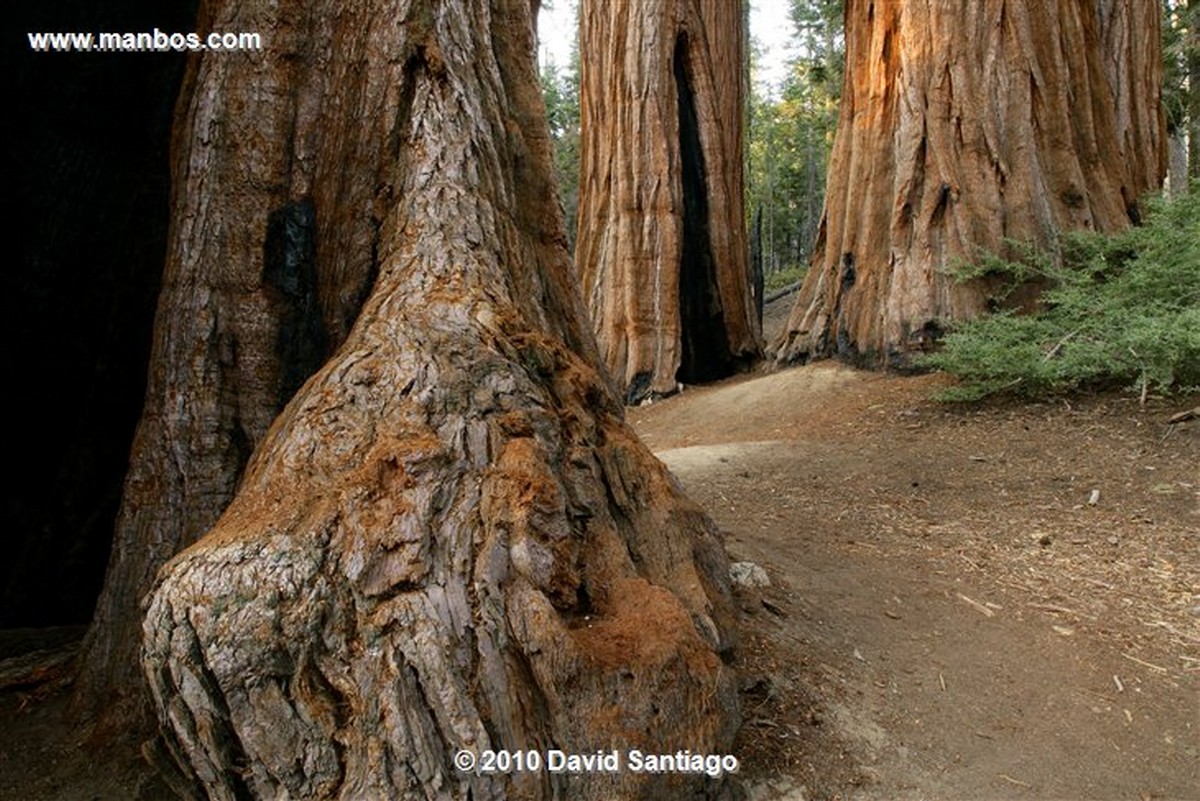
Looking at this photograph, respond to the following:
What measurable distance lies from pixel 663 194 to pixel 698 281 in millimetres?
1387

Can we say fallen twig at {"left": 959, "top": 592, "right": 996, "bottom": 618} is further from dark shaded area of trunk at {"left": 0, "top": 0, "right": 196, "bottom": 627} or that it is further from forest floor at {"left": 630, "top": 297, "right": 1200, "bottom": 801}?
dark shaded area of trunk at {"left": 0, "top": 0, "right": 196, "bottom": 627}

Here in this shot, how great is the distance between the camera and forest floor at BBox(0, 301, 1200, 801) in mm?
2289

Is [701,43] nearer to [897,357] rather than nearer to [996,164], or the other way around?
[996,164]

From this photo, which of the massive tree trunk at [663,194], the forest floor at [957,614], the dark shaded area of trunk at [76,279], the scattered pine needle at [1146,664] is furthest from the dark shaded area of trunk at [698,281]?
the dark shaded area of trunk at [76,279]

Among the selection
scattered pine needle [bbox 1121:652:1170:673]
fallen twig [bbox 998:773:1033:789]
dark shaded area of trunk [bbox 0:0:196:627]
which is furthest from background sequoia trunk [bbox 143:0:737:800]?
scattered pine needle [bbox 1121:652:1170:673]

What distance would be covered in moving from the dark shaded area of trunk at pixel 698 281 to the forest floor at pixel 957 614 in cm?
444

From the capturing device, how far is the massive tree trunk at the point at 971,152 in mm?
6980

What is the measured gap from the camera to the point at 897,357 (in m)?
7.37

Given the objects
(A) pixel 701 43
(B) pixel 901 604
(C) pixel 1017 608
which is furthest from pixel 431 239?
(A) pixel 701 43

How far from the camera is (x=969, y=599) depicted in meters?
3.41

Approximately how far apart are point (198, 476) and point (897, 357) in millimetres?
6419

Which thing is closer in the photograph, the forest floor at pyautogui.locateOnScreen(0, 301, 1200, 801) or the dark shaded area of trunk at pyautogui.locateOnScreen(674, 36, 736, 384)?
the forest floor at pyautogui.locateOnScreen(0, 301, 1200, 801)

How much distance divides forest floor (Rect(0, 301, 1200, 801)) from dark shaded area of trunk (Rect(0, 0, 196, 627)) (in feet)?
2.83

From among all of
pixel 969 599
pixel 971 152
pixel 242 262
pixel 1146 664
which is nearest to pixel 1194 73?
pixel 971 152
